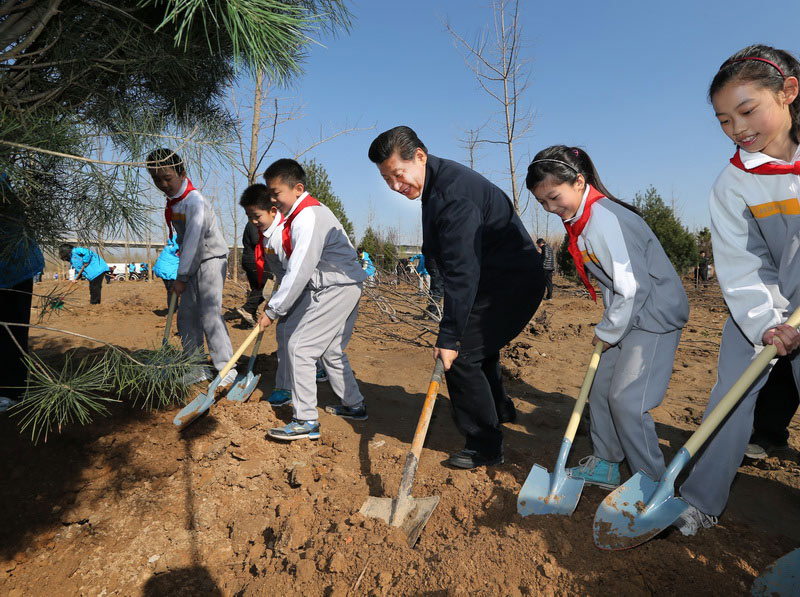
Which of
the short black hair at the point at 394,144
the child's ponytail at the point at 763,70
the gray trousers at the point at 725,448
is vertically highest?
the child's ponytail at the point at 763,70

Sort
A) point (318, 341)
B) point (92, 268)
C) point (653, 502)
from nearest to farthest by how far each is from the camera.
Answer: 1. point (653, 502)
2. point (318, 341)
3. point (92, 268)

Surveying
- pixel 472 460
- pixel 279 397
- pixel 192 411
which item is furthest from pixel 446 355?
pixel 279 397

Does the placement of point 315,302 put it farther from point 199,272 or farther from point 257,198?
point 199,272

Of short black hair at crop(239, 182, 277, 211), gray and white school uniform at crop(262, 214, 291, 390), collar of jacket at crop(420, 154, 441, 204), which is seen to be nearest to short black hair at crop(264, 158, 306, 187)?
gray and white school uniform at crop(262, 214, 291, 390)

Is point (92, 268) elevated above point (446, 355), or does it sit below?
below

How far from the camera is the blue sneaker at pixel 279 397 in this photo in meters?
3.60

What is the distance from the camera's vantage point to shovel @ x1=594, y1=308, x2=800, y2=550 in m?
1.69

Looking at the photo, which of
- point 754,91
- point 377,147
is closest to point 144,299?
point 377,147

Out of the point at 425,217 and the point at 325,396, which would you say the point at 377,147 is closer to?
the point at 425,217

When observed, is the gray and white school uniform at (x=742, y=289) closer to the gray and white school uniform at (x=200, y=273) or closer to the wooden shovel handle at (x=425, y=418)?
the wooden shovel handle at (x=425, y=418)

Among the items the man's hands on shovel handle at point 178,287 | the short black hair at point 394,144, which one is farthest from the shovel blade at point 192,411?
the short black hair at point 394,144

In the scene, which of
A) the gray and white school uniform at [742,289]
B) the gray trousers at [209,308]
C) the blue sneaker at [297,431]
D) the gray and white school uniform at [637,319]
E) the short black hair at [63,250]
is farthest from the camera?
the gray trousers at [209,308]

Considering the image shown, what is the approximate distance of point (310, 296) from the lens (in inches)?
131

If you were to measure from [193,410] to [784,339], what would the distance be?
9.56ft
